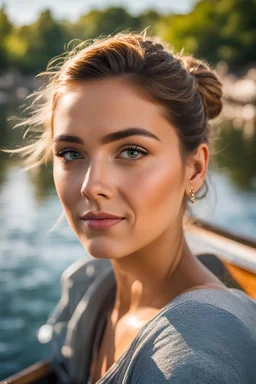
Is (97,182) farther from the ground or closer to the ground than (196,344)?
farther from the ground

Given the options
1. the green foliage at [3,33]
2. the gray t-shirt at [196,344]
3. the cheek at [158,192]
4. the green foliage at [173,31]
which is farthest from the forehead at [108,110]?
the green foliage at [3,33]

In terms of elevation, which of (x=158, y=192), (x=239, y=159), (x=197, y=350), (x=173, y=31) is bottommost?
(x=197, y=350)

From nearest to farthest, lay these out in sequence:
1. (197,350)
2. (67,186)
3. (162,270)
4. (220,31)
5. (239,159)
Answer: (197,350), (67,186), (162,270), (239,159), (220,31)

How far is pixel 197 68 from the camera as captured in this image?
1964mm

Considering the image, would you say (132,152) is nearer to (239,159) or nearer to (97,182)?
(97,182)

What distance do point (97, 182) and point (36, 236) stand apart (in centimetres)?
906

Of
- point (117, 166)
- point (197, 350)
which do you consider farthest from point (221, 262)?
point (197, 350)

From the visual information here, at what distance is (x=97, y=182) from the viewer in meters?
1.63

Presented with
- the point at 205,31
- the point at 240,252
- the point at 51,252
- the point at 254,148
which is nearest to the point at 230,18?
the point at 205,31

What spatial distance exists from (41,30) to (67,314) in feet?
246

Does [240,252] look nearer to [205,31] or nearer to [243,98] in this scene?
[243,98]

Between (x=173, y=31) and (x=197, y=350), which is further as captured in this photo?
(x=173, y=31)

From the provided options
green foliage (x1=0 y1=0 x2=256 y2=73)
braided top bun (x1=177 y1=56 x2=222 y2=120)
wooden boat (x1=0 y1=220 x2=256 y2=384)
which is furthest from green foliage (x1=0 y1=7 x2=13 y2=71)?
braided top bun (x1=177 y1=56 x2=222 y2=120)

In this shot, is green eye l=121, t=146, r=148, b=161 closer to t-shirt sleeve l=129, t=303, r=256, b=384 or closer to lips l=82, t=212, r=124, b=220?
lips l=82, t=212, r=124, b=220
